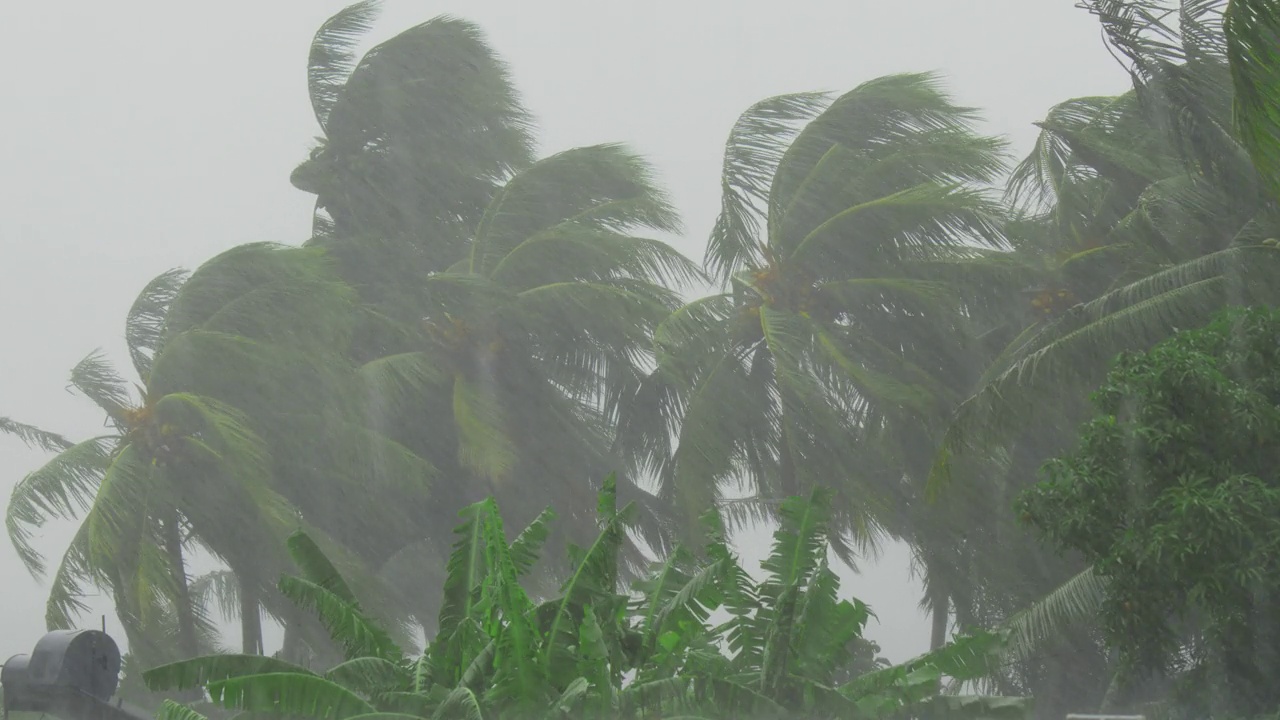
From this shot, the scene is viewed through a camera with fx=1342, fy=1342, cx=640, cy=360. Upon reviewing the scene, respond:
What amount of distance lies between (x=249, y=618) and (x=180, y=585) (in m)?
1.79

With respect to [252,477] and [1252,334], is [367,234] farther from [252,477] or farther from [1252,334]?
[1252,334]

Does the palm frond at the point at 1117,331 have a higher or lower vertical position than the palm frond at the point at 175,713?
higher

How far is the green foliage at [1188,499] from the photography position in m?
6.79

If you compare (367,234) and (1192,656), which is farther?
(367,234)

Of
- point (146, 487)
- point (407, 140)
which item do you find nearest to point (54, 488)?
point (146, 487)

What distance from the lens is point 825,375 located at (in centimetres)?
1639

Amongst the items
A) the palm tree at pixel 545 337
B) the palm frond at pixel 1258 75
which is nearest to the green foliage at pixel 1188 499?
the palm frond at pixel 1258 75

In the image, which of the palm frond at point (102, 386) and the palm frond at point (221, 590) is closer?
the palm frond at point (102, 386)

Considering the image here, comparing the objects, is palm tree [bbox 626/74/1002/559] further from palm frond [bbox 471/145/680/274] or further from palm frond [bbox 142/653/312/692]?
palm frond [bbox 142/653/312/692]

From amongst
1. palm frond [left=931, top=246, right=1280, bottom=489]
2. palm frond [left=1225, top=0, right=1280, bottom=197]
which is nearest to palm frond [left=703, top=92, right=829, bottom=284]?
palm frond [left=931, top=246, right=1280, bottom=489]

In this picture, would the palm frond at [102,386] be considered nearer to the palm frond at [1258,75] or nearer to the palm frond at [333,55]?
the palm frond at [333,55]

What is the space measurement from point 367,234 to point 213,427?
268 inches

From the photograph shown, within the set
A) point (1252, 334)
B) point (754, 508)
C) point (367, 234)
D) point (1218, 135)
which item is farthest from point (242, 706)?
point (367, 234)

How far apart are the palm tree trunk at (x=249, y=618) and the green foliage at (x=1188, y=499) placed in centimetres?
1328
